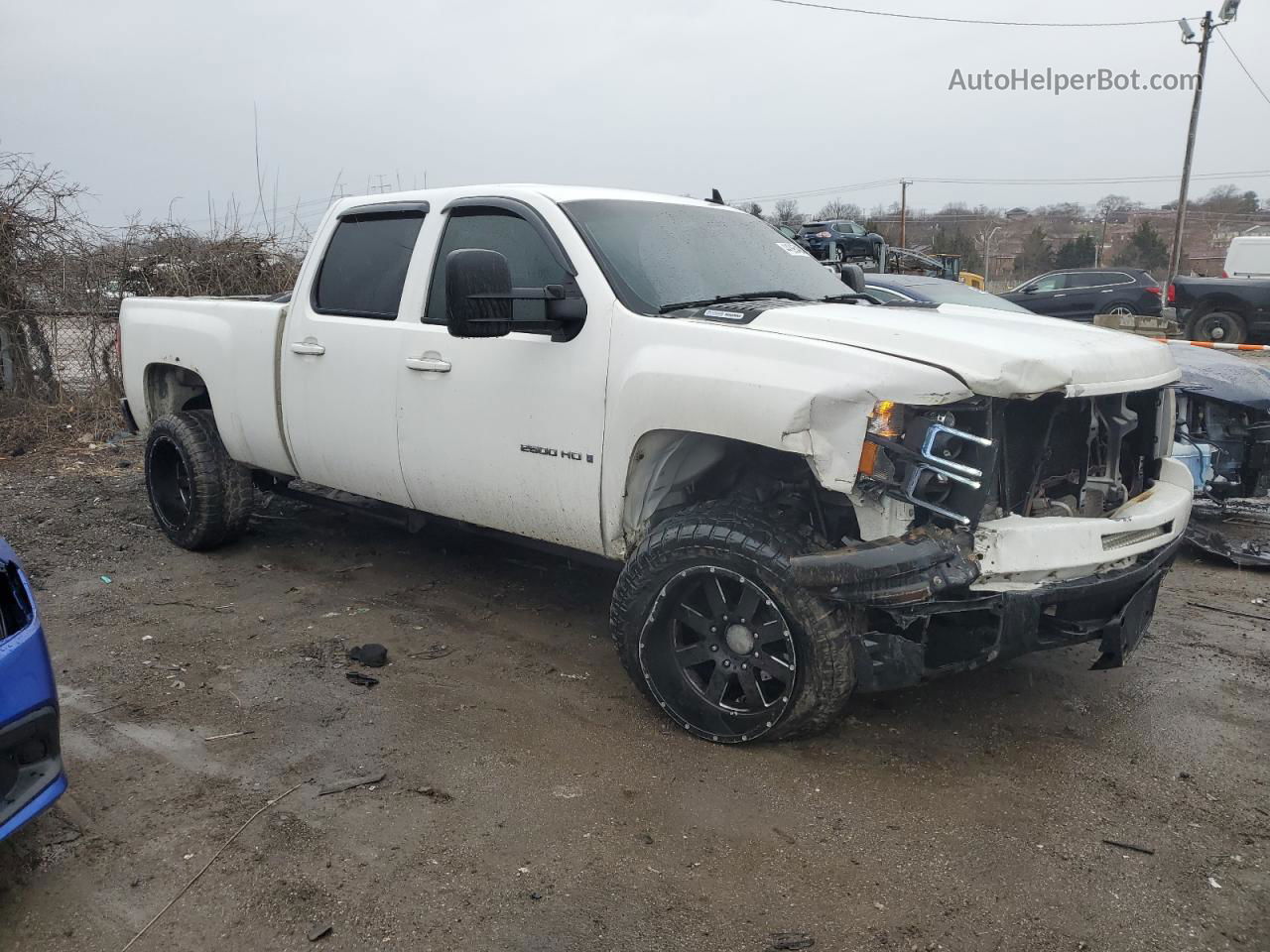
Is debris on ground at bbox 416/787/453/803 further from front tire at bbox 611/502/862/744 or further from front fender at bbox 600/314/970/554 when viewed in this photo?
front fender at bbox 600/314/970/554

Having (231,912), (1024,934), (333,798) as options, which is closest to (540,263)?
(333,798)

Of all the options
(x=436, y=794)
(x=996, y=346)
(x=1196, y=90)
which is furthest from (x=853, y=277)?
(x=1196, y=90)

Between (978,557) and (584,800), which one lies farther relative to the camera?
(584,800)

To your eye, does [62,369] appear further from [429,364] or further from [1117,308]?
[1117,308]

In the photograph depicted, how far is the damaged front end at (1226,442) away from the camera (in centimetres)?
564

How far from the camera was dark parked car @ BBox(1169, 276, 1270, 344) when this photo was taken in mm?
17000

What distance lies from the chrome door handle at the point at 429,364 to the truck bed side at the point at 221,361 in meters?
1.13

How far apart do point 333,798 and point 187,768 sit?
586 millimetres

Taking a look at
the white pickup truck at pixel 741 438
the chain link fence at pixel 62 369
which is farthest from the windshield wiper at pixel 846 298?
the chain link fence at pixel 62 369

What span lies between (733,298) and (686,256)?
0.96 feet

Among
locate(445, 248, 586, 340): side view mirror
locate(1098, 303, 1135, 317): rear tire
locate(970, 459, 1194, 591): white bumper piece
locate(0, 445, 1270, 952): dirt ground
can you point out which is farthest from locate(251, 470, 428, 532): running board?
locate(1098, 303, 1135, 317): rear tire

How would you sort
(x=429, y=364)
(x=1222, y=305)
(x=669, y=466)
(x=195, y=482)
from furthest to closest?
(x=1222, y=305) < (x=195, y=482) < (x=429, y=364) < (x=669, y=466)

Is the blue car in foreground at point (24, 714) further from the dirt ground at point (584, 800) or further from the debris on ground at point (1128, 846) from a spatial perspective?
the debris on ground at point (1128, 846)

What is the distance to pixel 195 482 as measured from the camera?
5457mm
